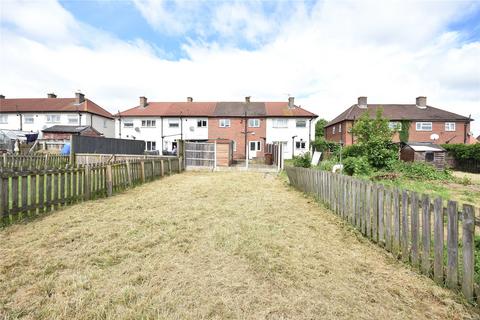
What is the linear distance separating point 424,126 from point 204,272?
133ft

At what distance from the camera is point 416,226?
3.72 m

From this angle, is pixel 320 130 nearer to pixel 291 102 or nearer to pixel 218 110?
pixel 291 102

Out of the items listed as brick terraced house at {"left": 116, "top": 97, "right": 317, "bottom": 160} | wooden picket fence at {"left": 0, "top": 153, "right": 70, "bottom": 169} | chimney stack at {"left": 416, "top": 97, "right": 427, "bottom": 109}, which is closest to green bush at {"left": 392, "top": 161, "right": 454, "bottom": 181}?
brick terraced house at {"left": 116, "top": 97, "right": 317, "bottom": 160}

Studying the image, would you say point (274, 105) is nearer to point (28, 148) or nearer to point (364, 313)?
point (28, 148)

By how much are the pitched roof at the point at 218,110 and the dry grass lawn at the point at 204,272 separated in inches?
1130

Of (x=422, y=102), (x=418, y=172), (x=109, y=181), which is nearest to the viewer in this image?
(x=109, y=181)

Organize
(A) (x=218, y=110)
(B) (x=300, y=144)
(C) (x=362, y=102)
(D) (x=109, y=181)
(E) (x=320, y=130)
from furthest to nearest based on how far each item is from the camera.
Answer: (E) (x=320, y=130) → (C) (x=362, y=102) → (A) (x=218, y=110) → (B) (x=300, y=144) → (D) (x=109, y=181)

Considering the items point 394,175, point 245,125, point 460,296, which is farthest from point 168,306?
point 245,125

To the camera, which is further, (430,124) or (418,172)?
(430,124)

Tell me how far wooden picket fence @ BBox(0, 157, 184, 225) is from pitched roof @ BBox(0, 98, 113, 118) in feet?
108

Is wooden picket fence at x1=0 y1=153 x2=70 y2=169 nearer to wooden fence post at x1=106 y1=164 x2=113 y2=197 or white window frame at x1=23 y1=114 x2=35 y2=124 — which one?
wooden fence post at x1=106 y1=164 x2=113 y2=197

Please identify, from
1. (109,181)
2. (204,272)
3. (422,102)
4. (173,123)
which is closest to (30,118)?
(173,123)

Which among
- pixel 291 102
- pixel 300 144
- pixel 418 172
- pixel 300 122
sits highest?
pixel 291 102

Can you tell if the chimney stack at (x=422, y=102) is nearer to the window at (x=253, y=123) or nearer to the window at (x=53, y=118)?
the window at (x=253, y=123)
